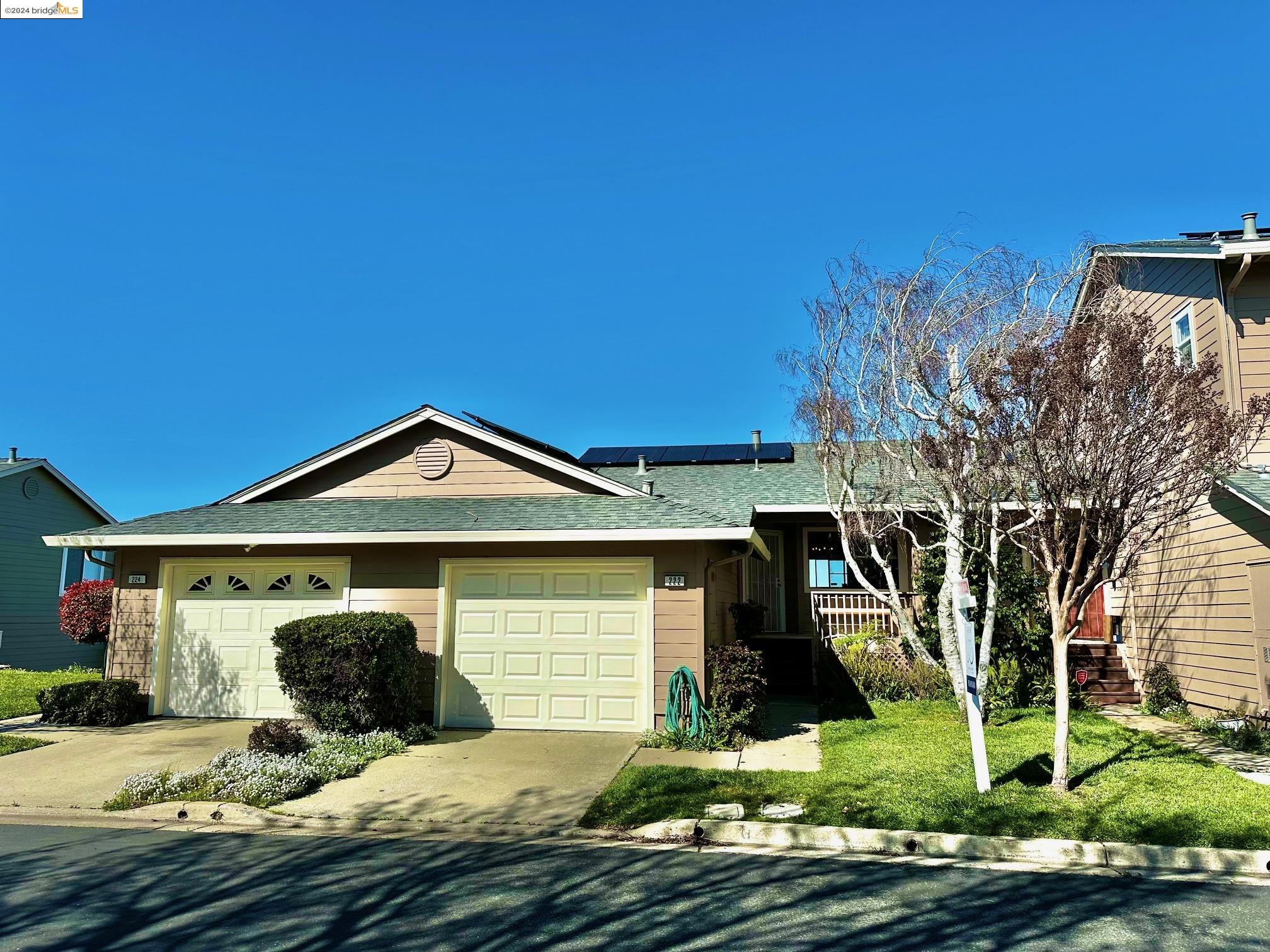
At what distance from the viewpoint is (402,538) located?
35.4 feet

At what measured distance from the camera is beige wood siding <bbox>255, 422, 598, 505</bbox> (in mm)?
12555

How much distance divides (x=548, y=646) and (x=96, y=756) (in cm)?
529

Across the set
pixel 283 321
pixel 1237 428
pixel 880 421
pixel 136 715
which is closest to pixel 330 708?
pixel 136 715

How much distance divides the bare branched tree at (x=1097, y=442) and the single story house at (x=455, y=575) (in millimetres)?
3575

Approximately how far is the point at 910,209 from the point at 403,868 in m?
11.9

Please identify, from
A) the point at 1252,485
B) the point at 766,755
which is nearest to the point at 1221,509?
the point at 1252,485

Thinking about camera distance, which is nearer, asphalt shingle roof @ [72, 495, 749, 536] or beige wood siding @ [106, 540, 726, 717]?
beige wood siding @ [106, 540, 726, 717]

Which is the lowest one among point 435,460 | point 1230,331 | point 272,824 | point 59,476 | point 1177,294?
point 272,824

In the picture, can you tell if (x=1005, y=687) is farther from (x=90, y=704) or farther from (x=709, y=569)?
(x=90, y=704)

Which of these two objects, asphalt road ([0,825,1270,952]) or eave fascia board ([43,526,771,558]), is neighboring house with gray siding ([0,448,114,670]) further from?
asphalt road ([0,825,1270,952])

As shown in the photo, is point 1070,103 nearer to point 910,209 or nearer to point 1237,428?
point 910,209

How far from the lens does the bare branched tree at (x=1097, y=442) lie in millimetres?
6820

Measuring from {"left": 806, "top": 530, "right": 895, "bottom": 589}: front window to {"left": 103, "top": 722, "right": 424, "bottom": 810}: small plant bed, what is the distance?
31.5 ft

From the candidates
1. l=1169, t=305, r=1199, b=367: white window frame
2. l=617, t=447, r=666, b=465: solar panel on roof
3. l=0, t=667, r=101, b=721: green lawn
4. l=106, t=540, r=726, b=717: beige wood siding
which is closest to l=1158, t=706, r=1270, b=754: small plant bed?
l=1169, t=305, r=1199, b=367: white window frame
